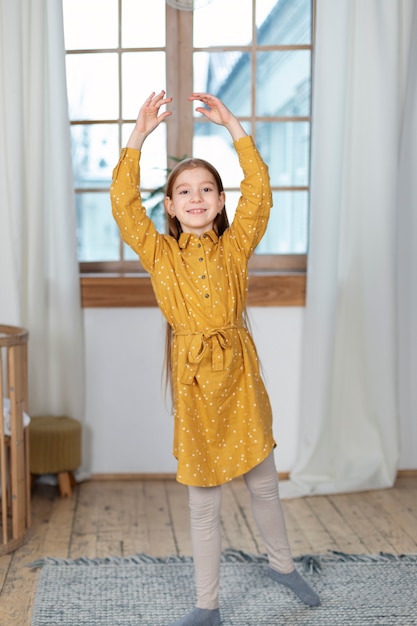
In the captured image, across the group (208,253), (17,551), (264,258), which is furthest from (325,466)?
(208,253)

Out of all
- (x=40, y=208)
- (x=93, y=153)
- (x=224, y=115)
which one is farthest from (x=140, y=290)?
(x=224, y=115)

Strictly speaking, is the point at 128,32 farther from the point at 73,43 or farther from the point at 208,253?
the point at 208,253

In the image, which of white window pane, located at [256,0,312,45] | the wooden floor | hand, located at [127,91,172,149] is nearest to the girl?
hand, located at [127,91,172,149]

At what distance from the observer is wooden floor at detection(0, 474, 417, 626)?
2.38 metres

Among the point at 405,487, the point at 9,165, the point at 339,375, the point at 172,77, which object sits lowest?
the point at 405,487

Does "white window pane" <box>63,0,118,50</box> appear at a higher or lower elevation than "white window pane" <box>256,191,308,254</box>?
higher

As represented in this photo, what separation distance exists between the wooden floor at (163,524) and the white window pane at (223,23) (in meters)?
1.70

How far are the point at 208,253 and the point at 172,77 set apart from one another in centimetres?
141

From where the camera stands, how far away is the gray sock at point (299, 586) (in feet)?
6.61

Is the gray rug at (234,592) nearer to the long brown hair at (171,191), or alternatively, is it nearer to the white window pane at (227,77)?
the long brown hair at (171,191)

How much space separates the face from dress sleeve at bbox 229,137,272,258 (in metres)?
0.06

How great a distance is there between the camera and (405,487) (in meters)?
3.03

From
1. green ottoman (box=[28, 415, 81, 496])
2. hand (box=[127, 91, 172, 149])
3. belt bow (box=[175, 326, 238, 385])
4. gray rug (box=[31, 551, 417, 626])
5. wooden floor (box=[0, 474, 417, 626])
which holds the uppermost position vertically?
hand (box=[127, 91, 172, 149])

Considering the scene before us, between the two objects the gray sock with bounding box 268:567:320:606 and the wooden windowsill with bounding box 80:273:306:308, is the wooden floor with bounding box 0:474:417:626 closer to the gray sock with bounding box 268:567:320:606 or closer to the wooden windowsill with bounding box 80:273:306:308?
the gray sock with bounding box 268:567:320:606
